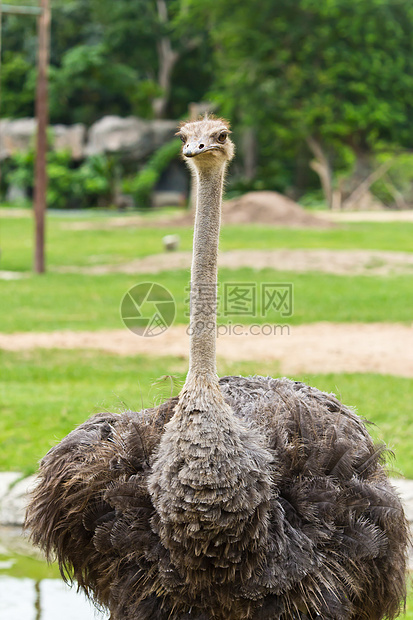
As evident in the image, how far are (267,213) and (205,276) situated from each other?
1904 centimetres

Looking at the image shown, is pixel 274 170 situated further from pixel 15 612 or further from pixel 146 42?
pixel 15 612

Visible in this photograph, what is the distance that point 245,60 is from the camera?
29547mm

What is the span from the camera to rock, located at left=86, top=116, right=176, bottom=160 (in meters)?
29.4

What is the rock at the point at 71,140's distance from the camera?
97.8 ft

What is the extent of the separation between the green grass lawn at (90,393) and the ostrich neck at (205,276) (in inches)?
47.4

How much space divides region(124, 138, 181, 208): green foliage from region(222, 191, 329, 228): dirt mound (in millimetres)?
7226

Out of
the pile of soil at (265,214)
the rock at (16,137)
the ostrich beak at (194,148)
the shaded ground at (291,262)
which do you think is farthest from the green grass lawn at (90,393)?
the rock at (16,137)

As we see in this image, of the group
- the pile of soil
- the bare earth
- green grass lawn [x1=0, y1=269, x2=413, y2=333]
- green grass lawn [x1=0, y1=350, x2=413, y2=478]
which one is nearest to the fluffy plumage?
green grass lawn [x1=0, y1=350, x2=413, y2=478]

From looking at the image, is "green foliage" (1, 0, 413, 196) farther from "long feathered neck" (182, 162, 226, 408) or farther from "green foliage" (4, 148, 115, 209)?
"long feathered neck" (182, 162, 226, 408)

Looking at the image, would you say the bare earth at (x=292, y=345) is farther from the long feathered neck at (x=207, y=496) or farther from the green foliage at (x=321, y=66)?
the green foliage at (x=321, y=66)

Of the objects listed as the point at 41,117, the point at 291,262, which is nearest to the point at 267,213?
the point at 291,262

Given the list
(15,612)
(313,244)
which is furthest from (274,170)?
(15,612)

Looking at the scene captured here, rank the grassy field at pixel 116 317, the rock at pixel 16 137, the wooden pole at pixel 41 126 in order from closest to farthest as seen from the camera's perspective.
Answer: the grassy field at pixel 116 317
the wooden pole at pixel 41 126
the rock at pixel 16 137

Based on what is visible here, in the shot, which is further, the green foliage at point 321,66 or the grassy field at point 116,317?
the green foliage at point 321,66
